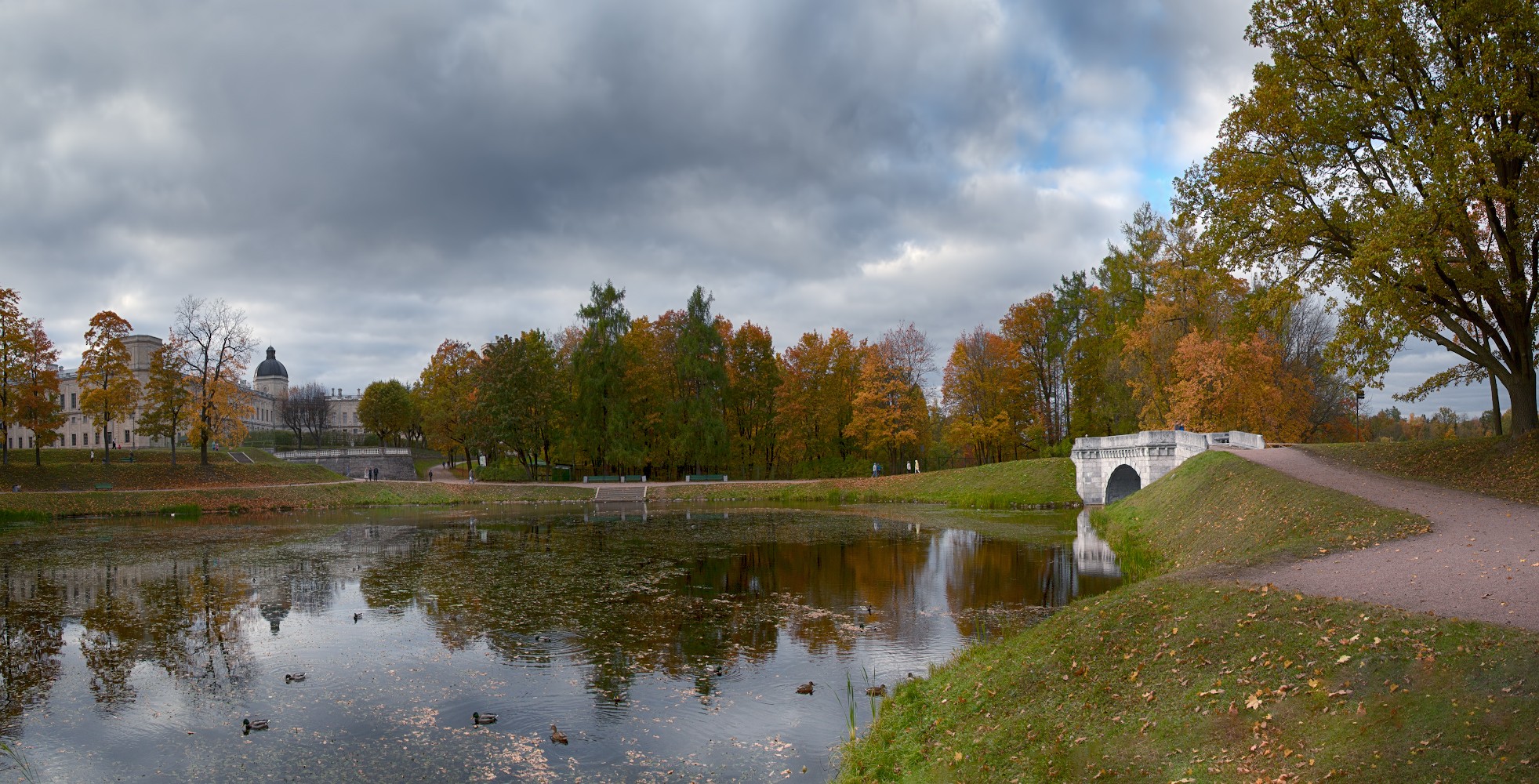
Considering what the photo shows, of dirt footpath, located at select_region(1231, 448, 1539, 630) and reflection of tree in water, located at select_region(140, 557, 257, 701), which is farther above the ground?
dirt footpath, located at select_region(1231, 448, 1539, 630)

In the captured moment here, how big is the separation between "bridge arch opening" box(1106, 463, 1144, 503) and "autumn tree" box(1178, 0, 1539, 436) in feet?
71.3

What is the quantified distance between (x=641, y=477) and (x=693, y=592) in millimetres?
35954

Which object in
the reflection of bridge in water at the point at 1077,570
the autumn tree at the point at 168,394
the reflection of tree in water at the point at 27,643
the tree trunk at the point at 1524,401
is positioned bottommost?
the reflection of bridge in water at the point at 1077,570

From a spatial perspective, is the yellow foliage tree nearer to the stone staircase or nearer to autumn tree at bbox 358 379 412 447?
the stone staircase

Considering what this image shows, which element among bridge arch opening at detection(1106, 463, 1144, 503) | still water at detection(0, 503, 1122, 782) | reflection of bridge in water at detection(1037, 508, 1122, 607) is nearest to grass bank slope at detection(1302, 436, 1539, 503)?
reflection of bridge in water at detection(1037, 508, 1122, 607)

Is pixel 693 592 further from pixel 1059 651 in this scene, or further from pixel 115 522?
pixel 115 522

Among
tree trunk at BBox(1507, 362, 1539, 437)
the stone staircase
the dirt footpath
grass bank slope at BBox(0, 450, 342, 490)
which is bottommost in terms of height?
the stone staircase

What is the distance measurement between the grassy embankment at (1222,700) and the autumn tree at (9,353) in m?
52.7

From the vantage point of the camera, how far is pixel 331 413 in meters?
120

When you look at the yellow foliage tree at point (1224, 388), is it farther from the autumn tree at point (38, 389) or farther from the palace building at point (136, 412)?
the autumn tree at point (38, 389)

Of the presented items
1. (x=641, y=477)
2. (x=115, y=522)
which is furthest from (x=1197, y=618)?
(x=641, y=477)

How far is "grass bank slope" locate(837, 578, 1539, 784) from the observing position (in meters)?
6.14

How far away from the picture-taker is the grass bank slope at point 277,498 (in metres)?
37.8

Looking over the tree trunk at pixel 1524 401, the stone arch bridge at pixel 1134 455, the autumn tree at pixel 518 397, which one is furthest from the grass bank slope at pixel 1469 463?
the autumn tree at pixel 518 397
